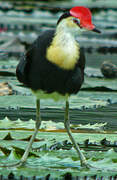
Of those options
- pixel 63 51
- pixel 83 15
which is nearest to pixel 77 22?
pixel 83 15

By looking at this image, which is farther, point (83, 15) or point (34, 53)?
point (34, 53)

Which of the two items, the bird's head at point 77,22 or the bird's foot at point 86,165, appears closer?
the bird's head at point 77,22

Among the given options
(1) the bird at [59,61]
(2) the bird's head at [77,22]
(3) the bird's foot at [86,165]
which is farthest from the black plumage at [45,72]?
(3) the bird's foot at [86,165]

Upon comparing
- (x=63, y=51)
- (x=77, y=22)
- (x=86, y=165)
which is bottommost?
(x=86, y=165)

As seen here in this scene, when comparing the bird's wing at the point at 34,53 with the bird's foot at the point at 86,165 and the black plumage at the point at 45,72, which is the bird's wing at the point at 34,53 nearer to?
the black plumage at the point at 45,72

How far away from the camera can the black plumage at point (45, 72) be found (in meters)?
3.56

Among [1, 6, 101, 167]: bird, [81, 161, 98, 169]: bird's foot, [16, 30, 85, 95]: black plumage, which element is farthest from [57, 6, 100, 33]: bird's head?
[81, 161, 98, 169]: bird's foot

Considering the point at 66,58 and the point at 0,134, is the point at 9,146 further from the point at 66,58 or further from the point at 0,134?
the point at 66,58

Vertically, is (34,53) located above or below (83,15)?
below

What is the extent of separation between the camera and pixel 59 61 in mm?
3510

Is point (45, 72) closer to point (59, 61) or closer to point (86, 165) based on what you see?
point (59, 61)

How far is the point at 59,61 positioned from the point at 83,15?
275 mm

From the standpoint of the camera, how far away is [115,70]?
→ 25.3 feet

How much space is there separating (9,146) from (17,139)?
0.20m
